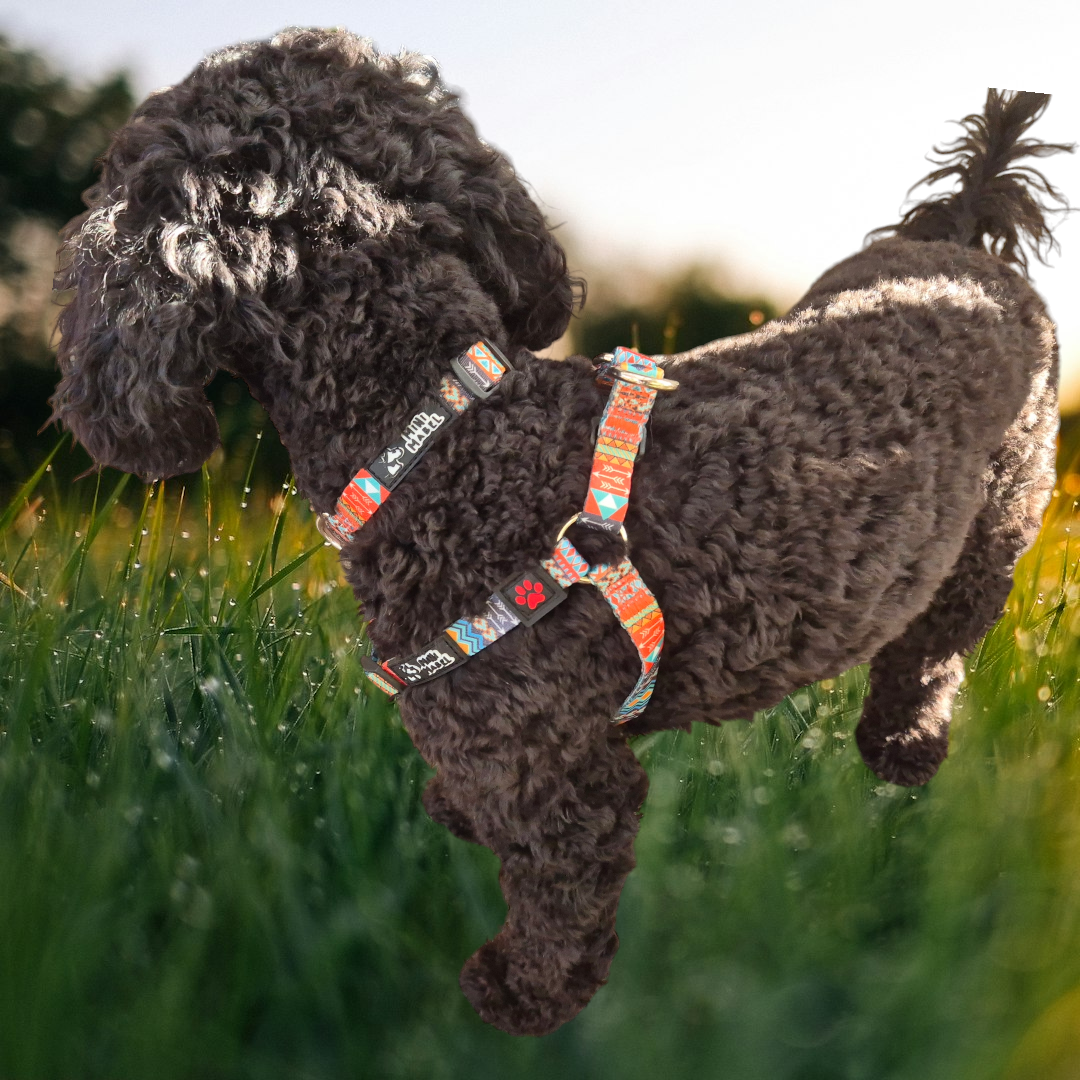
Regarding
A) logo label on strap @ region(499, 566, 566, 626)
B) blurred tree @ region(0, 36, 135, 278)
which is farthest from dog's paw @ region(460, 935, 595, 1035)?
blurred tree @ region(0, 36, 135, 278)

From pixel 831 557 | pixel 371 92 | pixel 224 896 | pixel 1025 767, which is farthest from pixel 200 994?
pixel 1025 767

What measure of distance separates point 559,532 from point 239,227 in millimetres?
839

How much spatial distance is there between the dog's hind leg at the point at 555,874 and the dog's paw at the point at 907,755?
120cm

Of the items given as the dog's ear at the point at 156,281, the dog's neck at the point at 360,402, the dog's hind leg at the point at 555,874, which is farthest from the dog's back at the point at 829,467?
the dog's ear at the point at 156,281

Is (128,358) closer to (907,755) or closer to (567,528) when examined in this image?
(567,528)

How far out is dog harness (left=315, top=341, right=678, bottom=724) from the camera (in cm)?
169

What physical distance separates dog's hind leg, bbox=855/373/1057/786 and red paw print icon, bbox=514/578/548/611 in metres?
1.45

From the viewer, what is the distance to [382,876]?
6.97ft

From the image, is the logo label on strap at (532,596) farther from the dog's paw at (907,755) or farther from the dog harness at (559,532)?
the dog's paw at (907,755)

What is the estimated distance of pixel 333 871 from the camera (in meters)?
2.15

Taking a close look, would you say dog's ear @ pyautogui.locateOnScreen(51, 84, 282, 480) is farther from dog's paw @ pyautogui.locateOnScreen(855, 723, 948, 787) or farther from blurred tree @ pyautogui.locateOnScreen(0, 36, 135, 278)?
dog's paw @ pyautogui.locateOnScreen(855, 723, 948, 787)

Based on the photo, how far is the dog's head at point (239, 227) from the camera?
161 centimetres

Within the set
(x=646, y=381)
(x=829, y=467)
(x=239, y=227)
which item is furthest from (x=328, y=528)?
Result: (x=829, y=467)

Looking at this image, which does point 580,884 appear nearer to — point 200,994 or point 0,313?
point 200,994
